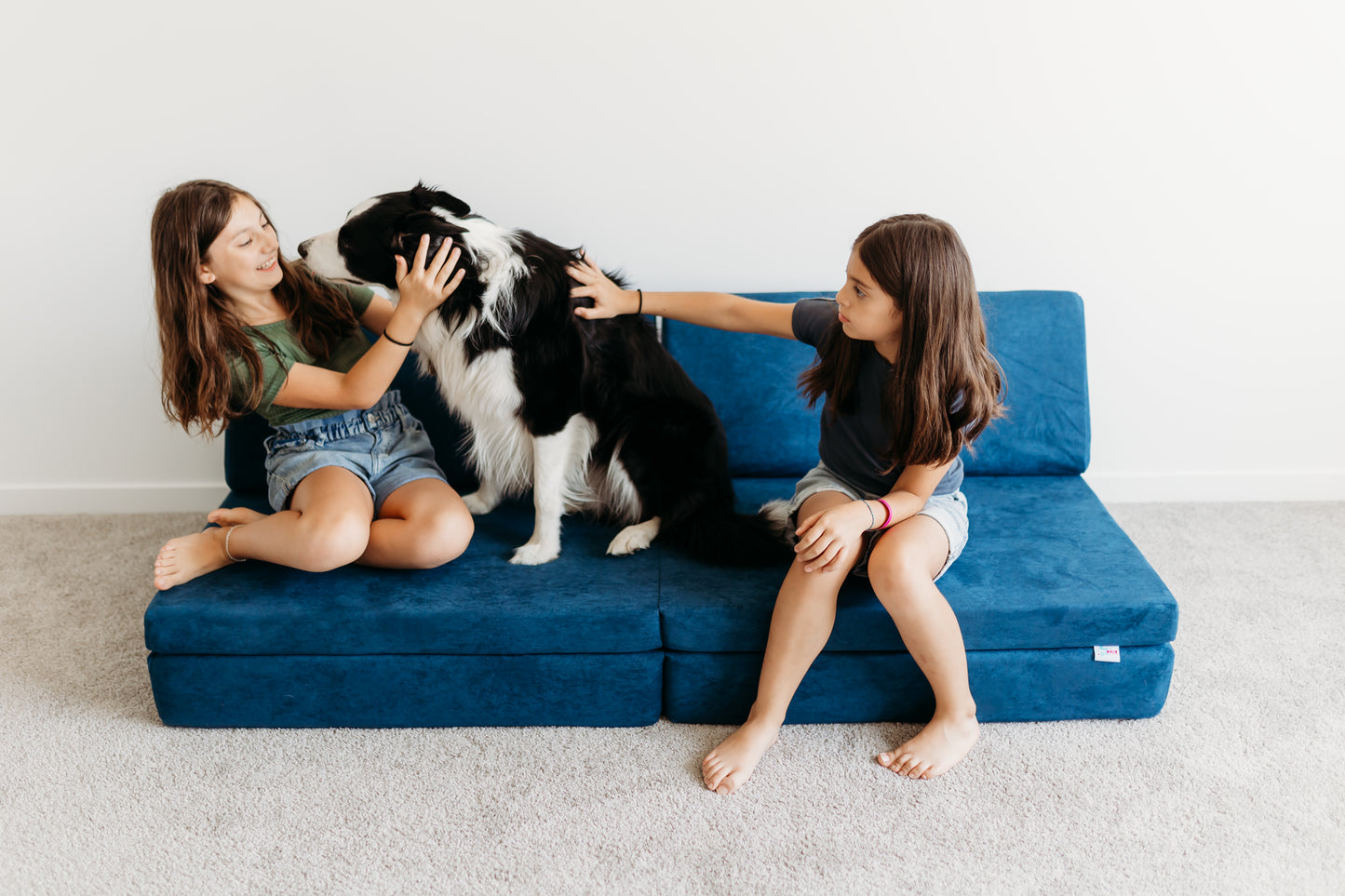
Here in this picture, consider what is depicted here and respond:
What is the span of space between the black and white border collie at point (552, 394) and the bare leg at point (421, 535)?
0.41 ft

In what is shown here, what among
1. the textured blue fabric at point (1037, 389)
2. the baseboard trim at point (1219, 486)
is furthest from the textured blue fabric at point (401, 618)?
the baseboard trim at point (1219, 486)

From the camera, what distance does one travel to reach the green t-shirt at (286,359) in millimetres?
1690

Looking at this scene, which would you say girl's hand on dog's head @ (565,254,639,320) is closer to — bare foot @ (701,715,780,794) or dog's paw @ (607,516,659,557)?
dog's paw @ (607,516,659,557)

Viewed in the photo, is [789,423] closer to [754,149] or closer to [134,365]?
[754,149]

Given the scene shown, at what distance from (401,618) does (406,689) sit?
5.9 inches

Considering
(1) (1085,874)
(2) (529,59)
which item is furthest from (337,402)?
(1) (1085,874)

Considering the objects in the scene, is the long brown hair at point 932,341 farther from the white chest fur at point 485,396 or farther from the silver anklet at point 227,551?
the silver anklet at point 227,551

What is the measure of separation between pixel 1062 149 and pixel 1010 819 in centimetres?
161

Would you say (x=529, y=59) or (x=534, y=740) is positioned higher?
(x=529, y=59)

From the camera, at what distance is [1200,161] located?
7.36 ft

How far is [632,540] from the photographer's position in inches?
70.0

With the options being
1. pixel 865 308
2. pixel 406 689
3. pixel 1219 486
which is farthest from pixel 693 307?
pixel 1219 486

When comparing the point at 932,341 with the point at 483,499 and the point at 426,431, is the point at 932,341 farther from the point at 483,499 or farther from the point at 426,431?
the point at 426,431

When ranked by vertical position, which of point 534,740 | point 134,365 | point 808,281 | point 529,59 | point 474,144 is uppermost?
point 529,59
